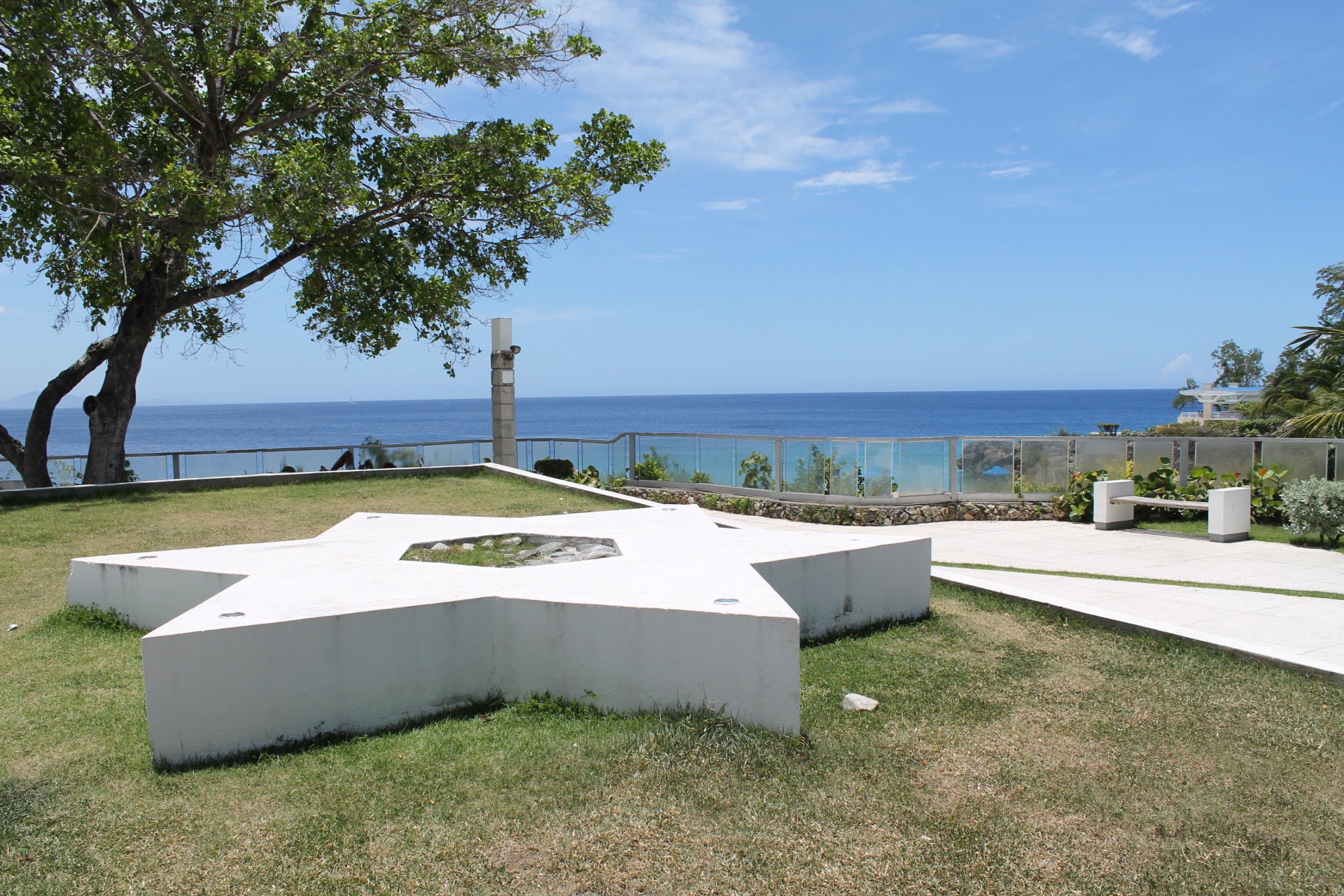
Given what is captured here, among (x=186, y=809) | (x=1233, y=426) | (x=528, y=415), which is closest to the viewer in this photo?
(x=186, y=809)

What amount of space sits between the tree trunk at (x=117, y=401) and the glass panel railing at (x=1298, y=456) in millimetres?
18653

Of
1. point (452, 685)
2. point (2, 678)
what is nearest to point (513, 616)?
point (452, 685)

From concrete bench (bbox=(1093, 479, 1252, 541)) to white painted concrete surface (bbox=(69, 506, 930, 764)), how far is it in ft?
29.6

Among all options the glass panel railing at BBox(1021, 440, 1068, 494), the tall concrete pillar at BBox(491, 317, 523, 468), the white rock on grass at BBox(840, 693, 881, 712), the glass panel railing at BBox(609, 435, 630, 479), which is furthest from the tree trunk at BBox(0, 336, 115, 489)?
the glass panel railing at BBox(1021, 440, 1068, 494)

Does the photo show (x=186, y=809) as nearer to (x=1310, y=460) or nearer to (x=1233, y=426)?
(x=1310, y=460)

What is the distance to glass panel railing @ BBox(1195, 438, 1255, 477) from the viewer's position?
1466 cm

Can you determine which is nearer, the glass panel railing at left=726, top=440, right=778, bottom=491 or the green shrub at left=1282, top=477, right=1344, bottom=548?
the green shrub at left=1282, top=477, right=1344, bottom=548

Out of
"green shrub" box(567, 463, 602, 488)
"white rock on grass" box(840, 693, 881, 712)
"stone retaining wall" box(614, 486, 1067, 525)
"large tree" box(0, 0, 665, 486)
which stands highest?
"large tree" box(0, 0, 665, 486)

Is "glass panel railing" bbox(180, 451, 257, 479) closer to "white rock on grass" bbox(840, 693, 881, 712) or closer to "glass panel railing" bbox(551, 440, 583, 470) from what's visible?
"glass panel railing" bbox(551, 440, 583, 470)

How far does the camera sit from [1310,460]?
46.3ft

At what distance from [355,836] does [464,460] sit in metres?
15.2

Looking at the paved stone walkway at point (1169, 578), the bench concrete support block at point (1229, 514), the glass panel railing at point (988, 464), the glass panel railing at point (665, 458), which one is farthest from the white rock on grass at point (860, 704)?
the glass panel railing at point (665, 458)

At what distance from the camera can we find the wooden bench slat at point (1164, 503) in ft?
44.1

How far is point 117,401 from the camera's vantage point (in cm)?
1542
